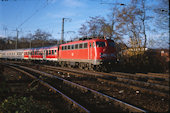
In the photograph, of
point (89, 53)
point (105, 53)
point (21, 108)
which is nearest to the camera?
point (21, 108)

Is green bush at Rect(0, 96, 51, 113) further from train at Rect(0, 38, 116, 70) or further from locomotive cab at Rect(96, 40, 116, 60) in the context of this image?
locomotive cab at Rect(96, 40, 116, 60)

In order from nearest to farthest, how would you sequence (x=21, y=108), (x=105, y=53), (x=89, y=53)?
(x=21, y=108) < (x=105, y=53) < (x=89, y=53)

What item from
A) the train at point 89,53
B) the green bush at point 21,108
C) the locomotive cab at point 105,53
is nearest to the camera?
the green bush at point 21,108

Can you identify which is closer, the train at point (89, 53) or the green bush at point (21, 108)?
the green bush at point (21, 108)

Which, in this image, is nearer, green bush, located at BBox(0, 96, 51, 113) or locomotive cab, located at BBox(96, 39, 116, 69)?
green bush, located at BBox(0, 96, 51, 113)

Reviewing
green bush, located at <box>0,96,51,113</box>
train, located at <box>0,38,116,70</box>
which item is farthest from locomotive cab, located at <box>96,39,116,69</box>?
green bush, located at <box>0,96,51,113</box>

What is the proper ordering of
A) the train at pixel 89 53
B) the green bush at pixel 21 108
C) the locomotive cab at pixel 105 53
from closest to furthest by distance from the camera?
1. the green bush at pixel 21 108
2. the locomotive cab at pixel 105 53
3. the train at pixel 89 53

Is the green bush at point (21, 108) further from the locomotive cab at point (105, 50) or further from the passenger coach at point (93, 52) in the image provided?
the locomotive cab at point (105, 50)

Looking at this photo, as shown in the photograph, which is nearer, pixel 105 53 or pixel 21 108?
pixel 21 108

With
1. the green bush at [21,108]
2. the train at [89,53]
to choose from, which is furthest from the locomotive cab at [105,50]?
the green bush at [21,108]

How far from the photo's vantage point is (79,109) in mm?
5523

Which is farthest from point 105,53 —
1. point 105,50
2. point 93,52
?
point 93,52

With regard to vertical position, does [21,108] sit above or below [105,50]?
below

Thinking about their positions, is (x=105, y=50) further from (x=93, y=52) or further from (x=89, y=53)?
(x=89, y=53)
